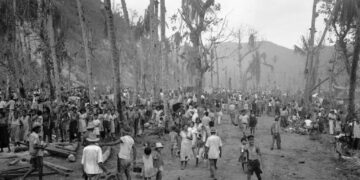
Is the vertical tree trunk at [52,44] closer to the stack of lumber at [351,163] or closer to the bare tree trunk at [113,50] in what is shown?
the bare tree trunk at [113,50]

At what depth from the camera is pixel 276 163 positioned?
14.0 m

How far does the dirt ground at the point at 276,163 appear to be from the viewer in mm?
11930

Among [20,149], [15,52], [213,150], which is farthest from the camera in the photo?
[15,52]

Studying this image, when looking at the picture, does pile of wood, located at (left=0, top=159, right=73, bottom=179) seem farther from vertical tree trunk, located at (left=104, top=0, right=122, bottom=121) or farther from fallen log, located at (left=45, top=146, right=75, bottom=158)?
vertical tree trunk, located at (left=104, top=0, right=122, bottom=121)

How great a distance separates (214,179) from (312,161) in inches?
226

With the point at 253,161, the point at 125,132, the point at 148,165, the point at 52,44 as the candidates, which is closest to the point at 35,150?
the point at 125,132

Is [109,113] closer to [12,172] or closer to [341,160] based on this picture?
[12,172]

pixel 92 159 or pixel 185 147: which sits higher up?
pixel 92 159

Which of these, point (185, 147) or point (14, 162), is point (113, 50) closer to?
point (185, 147)

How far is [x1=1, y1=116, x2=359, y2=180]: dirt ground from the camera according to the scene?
1193cm

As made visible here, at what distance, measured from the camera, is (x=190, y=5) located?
99.6 ft

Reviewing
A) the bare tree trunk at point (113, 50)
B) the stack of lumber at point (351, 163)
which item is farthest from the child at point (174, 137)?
the stack of lumber at point (351, 163)

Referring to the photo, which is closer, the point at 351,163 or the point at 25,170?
the point at 25,170

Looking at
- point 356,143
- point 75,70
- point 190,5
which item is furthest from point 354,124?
point 75,70
